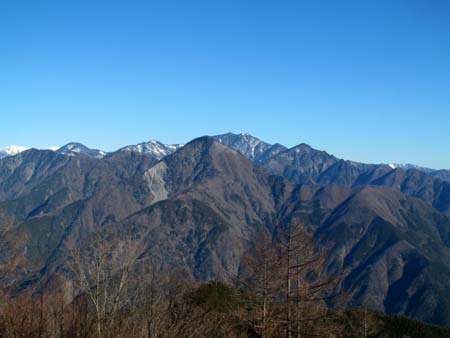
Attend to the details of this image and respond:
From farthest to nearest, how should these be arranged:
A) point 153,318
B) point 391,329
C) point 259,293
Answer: point 391,329 → point 259,293 → point 153,318

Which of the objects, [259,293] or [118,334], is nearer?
[118,334]

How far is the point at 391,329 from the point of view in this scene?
91188 millimetres

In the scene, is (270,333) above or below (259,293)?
below

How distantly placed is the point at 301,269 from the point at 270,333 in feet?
11.9

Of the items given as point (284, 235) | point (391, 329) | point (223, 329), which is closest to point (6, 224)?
point (223, 329)

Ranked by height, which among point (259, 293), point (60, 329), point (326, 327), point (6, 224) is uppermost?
point (6, 224)

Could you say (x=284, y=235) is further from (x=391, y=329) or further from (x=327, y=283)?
(x=391, y=329)

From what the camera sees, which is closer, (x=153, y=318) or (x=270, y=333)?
(x=153, y=318)

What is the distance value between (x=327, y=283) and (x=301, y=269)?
5.53 feet

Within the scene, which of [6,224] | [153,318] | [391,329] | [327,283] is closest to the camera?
[153,318]

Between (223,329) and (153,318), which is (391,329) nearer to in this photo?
(223,329)

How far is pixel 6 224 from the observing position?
Result: 31.5 m

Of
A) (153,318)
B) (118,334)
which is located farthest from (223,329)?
(118,334)

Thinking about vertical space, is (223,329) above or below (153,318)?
below
